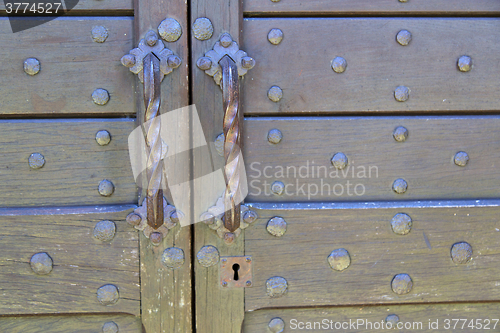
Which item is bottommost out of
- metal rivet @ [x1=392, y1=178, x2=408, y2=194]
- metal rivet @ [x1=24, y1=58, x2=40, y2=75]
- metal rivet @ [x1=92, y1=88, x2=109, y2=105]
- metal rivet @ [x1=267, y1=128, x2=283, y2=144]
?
metal rivet @ [x1=392, y1=178, x2=408, y2=194]

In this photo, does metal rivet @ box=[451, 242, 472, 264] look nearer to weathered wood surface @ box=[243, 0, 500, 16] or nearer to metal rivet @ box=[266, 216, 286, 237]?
metal rivet @ box=[266, 216, 286, 237]

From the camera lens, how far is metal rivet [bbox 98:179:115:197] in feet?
2.34

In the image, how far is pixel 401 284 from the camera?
0.74m

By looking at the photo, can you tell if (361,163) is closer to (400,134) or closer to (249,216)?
(400,134)

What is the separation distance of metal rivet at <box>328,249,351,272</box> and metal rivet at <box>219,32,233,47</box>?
0.46m

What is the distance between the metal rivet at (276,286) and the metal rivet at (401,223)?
0.25m

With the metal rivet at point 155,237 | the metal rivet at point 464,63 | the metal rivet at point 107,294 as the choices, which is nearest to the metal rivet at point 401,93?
the metal rivet at point 464,63

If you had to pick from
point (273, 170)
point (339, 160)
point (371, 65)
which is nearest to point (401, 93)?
point (371, 65)

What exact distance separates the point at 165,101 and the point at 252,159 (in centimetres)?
20

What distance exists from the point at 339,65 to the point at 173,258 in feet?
1.63

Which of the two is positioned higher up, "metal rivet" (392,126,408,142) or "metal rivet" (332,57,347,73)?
"metal rivet" (332,57,347,73)

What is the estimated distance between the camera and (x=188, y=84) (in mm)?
716

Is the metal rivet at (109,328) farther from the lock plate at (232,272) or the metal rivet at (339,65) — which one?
the metal rivet at (339,65)

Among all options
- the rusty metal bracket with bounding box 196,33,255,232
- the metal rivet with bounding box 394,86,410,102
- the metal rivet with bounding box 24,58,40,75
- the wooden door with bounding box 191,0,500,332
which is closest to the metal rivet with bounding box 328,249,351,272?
the wooden door with bounding box 191,0,500,332
